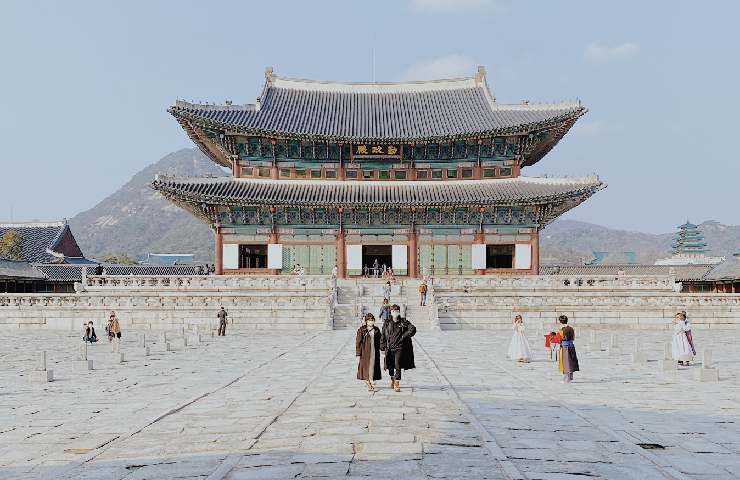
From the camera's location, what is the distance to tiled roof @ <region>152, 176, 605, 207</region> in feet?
134

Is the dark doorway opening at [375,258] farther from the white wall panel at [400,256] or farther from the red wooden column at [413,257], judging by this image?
the red wooden column at [413,257]

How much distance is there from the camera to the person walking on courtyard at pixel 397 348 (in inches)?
520

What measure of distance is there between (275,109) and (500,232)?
18.0 metres

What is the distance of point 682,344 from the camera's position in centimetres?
1856

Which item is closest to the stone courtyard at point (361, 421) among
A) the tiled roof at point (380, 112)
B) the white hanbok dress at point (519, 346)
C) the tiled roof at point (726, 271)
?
the white hanbok dress at point (519, 346)

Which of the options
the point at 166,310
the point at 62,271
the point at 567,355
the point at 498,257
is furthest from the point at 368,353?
the point at 62,271

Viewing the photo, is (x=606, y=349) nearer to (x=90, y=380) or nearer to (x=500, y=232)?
(x=90, y=380)

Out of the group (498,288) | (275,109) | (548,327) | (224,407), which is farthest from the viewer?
(275,109)

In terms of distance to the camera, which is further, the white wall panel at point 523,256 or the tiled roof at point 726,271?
the tiled roof at point 726,271

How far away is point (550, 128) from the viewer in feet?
140

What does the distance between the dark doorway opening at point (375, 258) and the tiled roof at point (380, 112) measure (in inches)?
283

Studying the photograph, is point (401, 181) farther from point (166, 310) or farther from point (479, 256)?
point (166, 310)

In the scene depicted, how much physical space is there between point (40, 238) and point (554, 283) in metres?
50.9

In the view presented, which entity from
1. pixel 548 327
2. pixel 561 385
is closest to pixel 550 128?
pixel 548 327
